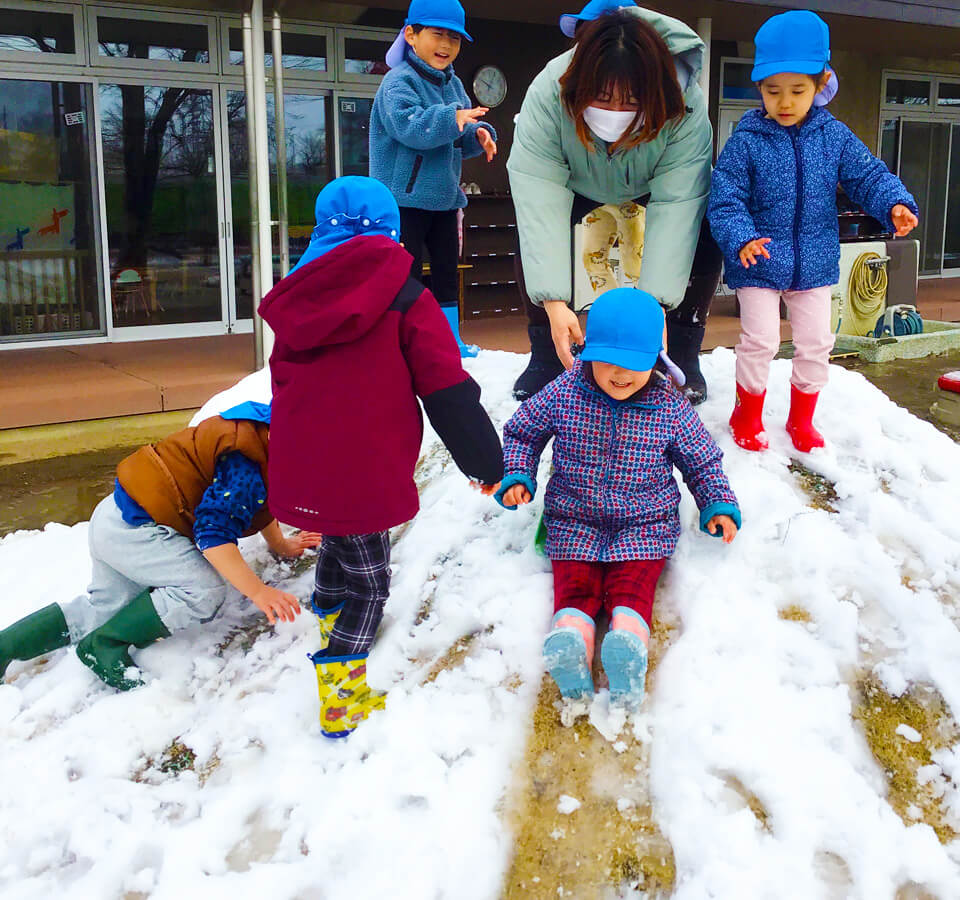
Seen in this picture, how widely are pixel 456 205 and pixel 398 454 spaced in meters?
2.34

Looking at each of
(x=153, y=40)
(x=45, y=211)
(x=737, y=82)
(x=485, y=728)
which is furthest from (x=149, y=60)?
(x=485, y=728)

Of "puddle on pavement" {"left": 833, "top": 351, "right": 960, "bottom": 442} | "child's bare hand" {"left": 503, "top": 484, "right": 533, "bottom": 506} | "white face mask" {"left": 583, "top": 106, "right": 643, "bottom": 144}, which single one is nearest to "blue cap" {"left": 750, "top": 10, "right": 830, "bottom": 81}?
"white face mask" {"left": 583, "top": 106, "right": 643, "bottom": 144}

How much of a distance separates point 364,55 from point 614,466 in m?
7.58

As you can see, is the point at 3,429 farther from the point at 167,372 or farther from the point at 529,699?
the point at 529,699

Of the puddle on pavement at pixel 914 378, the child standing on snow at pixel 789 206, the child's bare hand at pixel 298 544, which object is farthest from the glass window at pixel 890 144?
the child's bare hand at pixel 298 544

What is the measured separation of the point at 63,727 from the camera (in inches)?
101

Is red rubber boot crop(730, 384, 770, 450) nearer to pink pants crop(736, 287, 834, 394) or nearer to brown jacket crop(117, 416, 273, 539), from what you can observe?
pink pants crop(736, 287, 834, 394)

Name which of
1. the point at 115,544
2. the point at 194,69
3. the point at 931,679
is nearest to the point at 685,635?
the point at 931,679

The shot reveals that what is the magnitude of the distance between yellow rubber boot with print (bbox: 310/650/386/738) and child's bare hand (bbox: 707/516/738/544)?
3.20 feet

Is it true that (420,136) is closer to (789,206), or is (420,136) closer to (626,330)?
(789,206)

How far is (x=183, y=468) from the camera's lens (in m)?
2.75

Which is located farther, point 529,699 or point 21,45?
point 21,45

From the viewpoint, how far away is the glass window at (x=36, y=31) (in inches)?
298

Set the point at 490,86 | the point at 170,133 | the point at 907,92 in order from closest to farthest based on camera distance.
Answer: the point at 170,133 → the point at 490,86 → the point at 907,92
